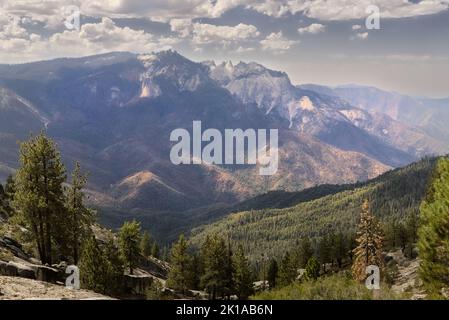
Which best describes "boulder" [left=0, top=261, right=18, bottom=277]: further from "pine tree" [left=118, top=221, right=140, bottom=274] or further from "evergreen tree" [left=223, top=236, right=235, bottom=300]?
"evergreen tree" [left=223, top=236, right=235, bottom=300]

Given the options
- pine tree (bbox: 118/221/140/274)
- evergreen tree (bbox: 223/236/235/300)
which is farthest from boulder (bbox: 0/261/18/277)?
evergreen tree (bbox: 223/236/235/300)

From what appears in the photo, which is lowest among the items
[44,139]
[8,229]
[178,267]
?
[178,267]

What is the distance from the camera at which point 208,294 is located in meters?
87.1

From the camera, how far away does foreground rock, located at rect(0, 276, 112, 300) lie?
2381cm

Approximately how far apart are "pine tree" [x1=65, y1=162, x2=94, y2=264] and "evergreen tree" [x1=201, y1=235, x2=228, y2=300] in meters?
30.8

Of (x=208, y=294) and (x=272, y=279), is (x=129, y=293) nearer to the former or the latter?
(x=208, y=294)

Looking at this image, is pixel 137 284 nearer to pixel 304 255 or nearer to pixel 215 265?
pixel 215 265

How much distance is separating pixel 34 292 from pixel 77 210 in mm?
24691

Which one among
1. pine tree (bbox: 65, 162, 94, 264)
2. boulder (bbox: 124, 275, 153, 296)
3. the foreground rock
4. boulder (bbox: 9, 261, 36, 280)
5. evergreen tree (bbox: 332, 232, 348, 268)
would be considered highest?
pine tree (bbox: 65, 162, 94, 264)

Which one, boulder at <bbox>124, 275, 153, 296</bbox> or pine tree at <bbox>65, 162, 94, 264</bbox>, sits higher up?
pine tree at <bbox>65, 162, 94, 264</bbox>

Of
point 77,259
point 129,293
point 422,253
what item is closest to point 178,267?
point 129,293

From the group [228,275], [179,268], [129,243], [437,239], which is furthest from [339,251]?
[437,239]

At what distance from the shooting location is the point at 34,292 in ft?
84.5
